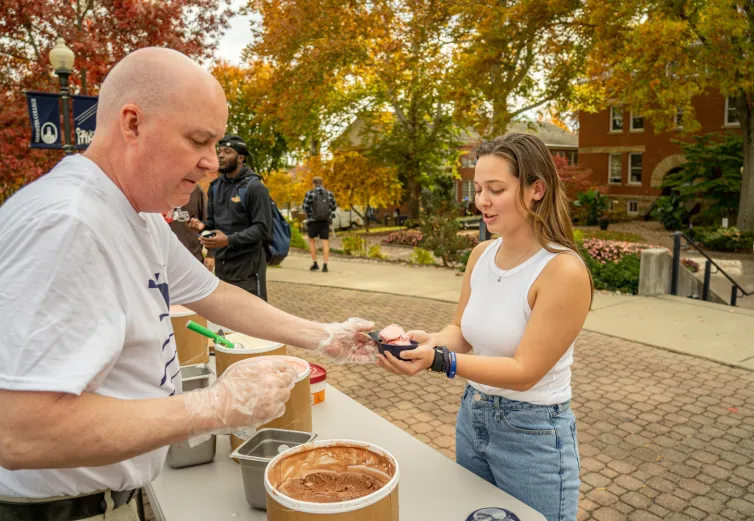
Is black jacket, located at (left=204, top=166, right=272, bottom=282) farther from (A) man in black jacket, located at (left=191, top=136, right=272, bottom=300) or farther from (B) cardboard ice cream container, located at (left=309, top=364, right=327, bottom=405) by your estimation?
(B) cardboard ice cream container, located at (left=309, top=364, right=327, bottom=405)

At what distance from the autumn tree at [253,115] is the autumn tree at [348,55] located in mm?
1211

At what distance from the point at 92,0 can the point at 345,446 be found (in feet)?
44.4

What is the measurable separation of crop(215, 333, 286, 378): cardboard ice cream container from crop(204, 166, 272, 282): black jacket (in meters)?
3.03

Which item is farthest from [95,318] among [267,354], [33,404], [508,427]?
[508,427]

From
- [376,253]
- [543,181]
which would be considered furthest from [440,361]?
[376,253]

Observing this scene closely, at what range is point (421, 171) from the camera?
86.9ft

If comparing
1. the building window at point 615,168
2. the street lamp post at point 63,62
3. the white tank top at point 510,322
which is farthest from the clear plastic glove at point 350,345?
the building window at point 615,168

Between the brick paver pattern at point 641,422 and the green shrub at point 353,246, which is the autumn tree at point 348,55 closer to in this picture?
the green shrub at point 353,246

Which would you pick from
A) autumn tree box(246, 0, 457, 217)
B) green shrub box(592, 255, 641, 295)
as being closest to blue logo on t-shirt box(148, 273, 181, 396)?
green shrub box(592, 255, 641, 295)

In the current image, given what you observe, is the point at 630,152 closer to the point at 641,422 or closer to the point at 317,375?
the point at 641,422

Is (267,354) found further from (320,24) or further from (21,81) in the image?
(320,24)

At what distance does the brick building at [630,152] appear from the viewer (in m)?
30.2

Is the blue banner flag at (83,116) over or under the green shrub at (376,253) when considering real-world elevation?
over

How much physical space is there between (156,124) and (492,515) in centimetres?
134
